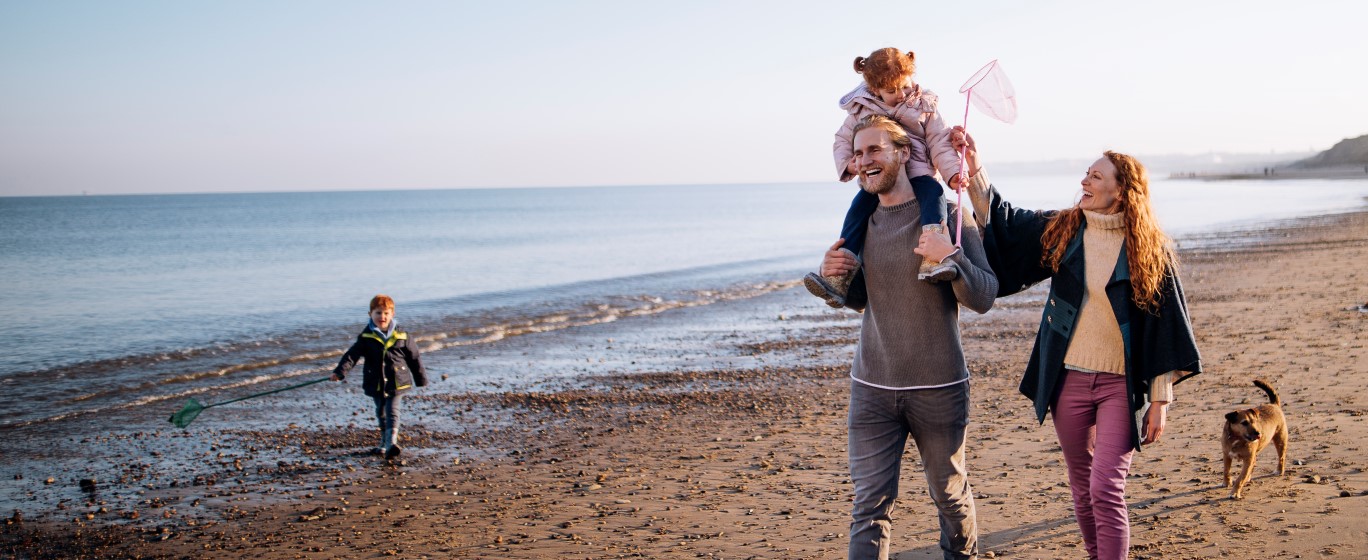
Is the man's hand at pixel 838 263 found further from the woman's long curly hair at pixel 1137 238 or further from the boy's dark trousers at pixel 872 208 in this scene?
the woman's long curly hair at pixel 1137 238

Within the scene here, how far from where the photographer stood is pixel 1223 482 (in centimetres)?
560

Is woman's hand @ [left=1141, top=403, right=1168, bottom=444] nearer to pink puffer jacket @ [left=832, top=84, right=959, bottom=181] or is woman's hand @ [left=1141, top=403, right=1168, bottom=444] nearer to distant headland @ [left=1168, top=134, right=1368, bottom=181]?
pink puffer jacket @ [left=832, top=84, right=959, bottom=181]

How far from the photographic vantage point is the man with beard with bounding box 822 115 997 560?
3.32 meters

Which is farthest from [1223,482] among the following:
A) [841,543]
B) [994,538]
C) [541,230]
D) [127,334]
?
[541,230]

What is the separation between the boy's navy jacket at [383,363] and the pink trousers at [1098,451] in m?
5.91

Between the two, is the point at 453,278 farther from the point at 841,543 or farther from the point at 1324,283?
the point at 841,543

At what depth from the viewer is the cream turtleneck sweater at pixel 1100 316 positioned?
3572 mm

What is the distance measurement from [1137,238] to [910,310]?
97 centimetres

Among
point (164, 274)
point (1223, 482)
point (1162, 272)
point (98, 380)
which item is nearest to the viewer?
point (1162, 272)

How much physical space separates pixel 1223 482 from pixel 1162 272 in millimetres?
2831

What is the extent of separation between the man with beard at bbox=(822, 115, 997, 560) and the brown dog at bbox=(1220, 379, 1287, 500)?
269 cm

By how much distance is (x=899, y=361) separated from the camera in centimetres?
336

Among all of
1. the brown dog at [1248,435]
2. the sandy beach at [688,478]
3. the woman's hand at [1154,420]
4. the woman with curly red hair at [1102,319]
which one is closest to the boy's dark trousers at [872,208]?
the woman with curly red hair at [1102,319]

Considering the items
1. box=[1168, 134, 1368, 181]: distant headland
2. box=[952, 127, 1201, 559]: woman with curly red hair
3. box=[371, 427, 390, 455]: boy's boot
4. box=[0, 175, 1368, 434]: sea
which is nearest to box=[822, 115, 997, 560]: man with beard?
box=[952, 127, 1201, 559]: woman with curly red hair
